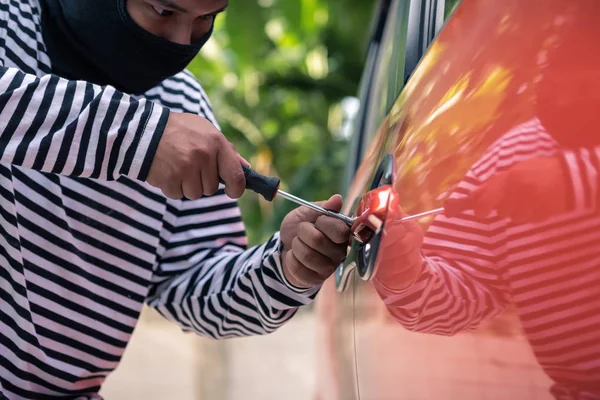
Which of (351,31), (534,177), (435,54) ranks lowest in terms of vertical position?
(534,177)

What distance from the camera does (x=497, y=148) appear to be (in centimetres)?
65

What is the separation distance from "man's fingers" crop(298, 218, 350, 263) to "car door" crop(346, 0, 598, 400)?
11 centimetres

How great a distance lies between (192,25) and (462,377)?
74cm

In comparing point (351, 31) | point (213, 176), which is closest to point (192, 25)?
point (213, 176)

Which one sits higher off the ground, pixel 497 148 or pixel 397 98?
pixel 397 98

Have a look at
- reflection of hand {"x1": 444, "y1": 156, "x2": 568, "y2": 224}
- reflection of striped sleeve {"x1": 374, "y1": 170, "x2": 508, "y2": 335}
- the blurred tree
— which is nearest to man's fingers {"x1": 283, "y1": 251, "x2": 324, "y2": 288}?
reflection of striped sleeve {"x1": 374, "y1": 170, "x2": 508, "y2": 335}

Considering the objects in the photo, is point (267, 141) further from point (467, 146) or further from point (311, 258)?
point (467, 146)

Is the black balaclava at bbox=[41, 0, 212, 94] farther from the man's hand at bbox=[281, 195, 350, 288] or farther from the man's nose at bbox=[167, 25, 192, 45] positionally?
the man's hand at bbox=[281, 195, 350, 288]

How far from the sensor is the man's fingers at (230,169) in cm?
92

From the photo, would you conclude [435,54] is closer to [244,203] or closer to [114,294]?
[114,294]

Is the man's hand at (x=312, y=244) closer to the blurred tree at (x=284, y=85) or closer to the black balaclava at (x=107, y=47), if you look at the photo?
the black balaclava at (x=107, y=47)

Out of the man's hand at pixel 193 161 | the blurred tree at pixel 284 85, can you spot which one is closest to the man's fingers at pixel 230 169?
the man's hand at pixel 193 161

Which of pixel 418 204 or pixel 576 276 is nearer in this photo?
pixel 576 276

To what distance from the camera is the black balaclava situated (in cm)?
117
